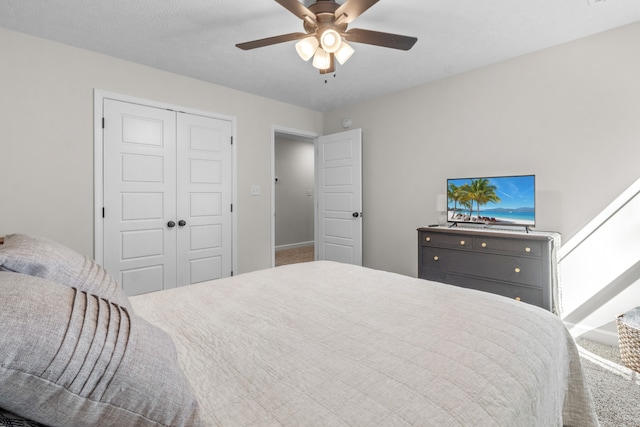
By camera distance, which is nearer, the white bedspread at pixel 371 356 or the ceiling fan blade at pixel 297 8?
the white bedspread at pixel 371 356

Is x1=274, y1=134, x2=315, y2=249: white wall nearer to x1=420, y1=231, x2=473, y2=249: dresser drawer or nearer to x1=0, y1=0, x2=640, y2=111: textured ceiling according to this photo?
x1=0, y1=0, x2=640, y2=111: textured ceiling

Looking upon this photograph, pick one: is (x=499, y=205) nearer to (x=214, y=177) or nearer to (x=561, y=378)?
(x=561, y=378)

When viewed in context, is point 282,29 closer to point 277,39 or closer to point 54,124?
point 277,39

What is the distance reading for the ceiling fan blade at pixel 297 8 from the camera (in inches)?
69.7

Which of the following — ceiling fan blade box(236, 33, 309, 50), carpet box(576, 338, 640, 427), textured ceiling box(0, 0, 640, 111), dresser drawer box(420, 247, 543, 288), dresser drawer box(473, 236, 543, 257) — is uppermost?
textured ceiling box(0, 0, 640, 111)

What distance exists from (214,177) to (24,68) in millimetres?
1835

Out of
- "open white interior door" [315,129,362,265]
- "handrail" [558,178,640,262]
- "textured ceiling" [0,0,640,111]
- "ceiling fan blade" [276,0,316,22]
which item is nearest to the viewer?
"ceiling fan blade" [276,0,316,22]

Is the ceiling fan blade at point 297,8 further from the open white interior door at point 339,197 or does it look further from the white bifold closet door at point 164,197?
the open white interior door at point 339,197

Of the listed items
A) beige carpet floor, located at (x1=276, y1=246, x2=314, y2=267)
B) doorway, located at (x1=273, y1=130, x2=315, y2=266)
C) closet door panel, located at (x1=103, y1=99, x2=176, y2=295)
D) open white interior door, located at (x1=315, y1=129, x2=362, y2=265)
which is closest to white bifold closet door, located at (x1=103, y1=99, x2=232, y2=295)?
closet door panel, located at (x1=103, y1=99, x2=176, y2=295)

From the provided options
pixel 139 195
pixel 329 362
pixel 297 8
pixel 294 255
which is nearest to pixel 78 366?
pixel 329 362

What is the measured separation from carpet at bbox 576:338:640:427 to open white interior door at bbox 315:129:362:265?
8.11 feet

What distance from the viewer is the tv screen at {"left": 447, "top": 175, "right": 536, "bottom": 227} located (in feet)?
9.21

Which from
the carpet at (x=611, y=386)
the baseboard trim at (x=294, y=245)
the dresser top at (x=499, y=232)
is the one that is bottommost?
the carpet at (x=611, y=386)

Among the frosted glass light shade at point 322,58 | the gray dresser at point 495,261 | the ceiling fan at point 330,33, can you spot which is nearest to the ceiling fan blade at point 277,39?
the ceiling fan at point 330,33
